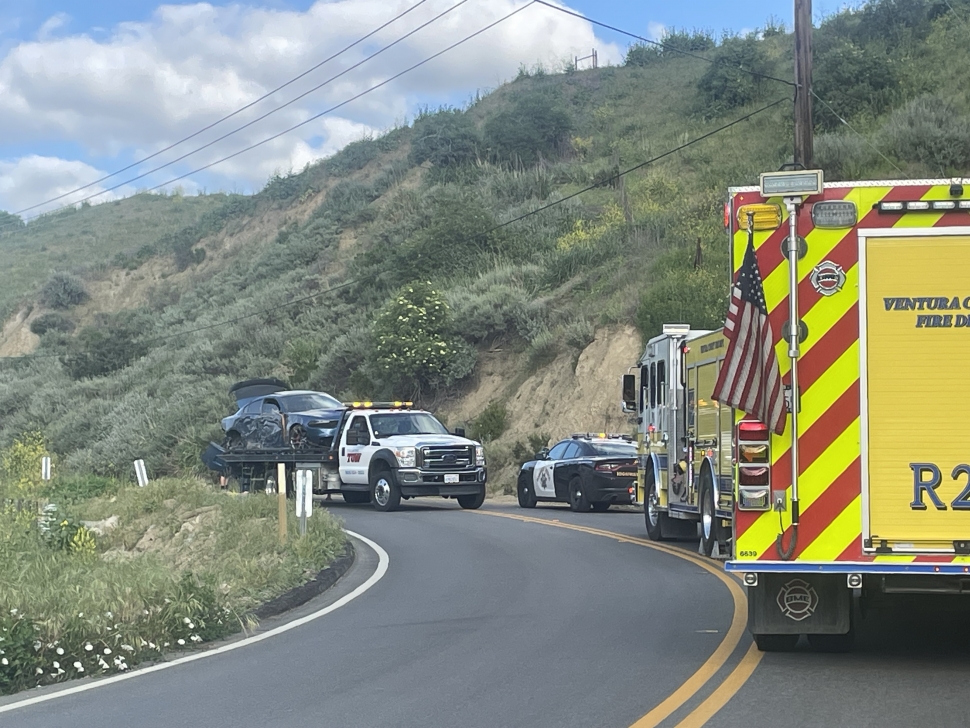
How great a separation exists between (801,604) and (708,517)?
20.9 ft

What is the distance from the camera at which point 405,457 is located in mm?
25000

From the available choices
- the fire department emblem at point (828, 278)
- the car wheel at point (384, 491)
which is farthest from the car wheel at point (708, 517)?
the car wheel at point (384, 491)

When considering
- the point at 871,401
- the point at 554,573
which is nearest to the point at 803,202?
the point at 871,401

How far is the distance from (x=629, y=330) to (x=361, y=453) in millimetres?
12665

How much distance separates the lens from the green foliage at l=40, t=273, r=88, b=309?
256ft

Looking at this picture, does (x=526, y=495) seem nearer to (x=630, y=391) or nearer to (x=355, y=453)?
(x=355, y=453)

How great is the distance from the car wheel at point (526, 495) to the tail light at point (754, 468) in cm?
1786

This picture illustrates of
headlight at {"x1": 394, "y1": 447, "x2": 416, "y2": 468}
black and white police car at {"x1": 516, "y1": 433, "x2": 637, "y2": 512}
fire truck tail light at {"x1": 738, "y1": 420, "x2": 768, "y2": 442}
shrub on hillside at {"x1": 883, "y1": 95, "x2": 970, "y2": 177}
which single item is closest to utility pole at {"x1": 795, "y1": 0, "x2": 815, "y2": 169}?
black and white police car at {"x1": 516, "y1": 433, "x2": 637, "y2": 512}

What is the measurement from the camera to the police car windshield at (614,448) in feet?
78.0

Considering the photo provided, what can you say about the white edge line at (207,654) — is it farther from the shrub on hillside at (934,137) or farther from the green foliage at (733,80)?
the green foliage at (733,80)

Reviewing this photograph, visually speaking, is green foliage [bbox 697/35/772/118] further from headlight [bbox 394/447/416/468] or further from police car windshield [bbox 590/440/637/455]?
headlight [bbox 394/447/416/468]

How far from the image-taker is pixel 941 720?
7.07 m

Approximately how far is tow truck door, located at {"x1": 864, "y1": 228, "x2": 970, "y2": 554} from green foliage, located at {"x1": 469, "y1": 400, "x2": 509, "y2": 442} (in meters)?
28.0

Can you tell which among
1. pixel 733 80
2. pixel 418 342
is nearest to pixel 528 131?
pixel 733 80
